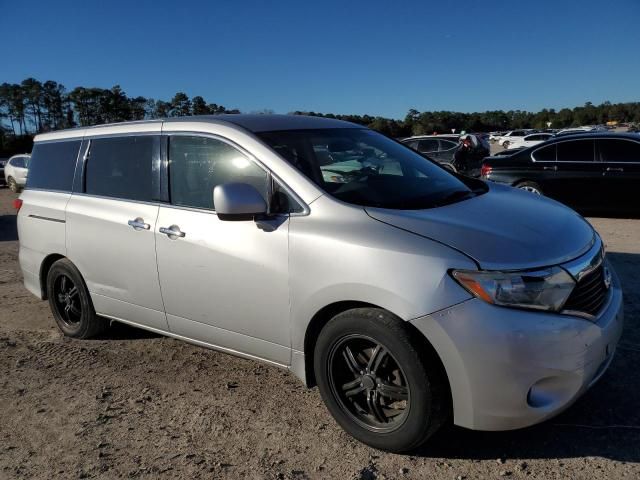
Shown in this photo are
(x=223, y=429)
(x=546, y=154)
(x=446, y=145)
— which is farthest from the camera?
(x=446, y=145)

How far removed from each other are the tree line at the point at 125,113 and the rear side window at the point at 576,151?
416 inches

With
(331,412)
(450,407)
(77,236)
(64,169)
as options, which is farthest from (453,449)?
(64,169)

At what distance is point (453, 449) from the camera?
111 inches

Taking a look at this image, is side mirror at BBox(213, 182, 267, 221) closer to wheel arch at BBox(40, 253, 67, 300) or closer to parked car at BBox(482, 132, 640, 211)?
wheel arch at BBox(40, 253, 67, 300)

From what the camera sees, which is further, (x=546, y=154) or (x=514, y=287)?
(x=546, y=154)

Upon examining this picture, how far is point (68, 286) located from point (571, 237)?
3957 mm

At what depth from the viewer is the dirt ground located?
8.84 ft

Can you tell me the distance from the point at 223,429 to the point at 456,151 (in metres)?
13.4

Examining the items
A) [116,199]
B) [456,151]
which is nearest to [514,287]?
[116,199]

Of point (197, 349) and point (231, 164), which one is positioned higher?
point (231, 164)

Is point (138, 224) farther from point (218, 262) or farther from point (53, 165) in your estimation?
point (53, 165)

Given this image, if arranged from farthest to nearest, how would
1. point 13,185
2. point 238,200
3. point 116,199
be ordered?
point 13,185, point 116,199, point 238,200

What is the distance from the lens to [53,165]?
15.7ft

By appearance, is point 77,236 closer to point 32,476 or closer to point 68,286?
point 68,286
